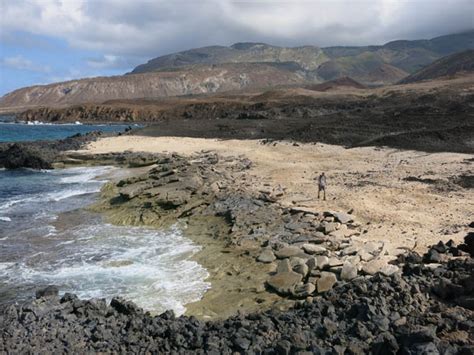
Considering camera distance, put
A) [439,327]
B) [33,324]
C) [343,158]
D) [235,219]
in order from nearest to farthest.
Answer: [439,327] < [33,324] < [235,219] < [343,158]

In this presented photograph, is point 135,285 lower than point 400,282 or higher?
lower

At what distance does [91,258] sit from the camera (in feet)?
40.9

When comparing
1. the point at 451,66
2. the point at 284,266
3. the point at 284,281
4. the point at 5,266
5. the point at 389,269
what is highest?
the point at 451,66

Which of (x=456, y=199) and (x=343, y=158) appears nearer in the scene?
(x=456, y=199)

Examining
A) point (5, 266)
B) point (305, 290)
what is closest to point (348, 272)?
point (305, 290)

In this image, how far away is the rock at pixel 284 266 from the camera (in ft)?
32.4

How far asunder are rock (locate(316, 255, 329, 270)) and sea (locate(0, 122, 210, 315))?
2.40 meters

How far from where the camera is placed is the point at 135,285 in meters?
10.5

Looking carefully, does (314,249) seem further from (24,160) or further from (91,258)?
(24,160)

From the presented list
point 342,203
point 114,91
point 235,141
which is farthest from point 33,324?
point 114,91

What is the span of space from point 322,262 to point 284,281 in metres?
0.89

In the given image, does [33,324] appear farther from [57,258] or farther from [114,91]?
[114,91]

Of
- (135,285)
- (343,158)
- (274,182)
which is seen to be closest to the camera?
(135,285)

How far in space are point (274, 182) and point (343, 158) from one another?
710cm
